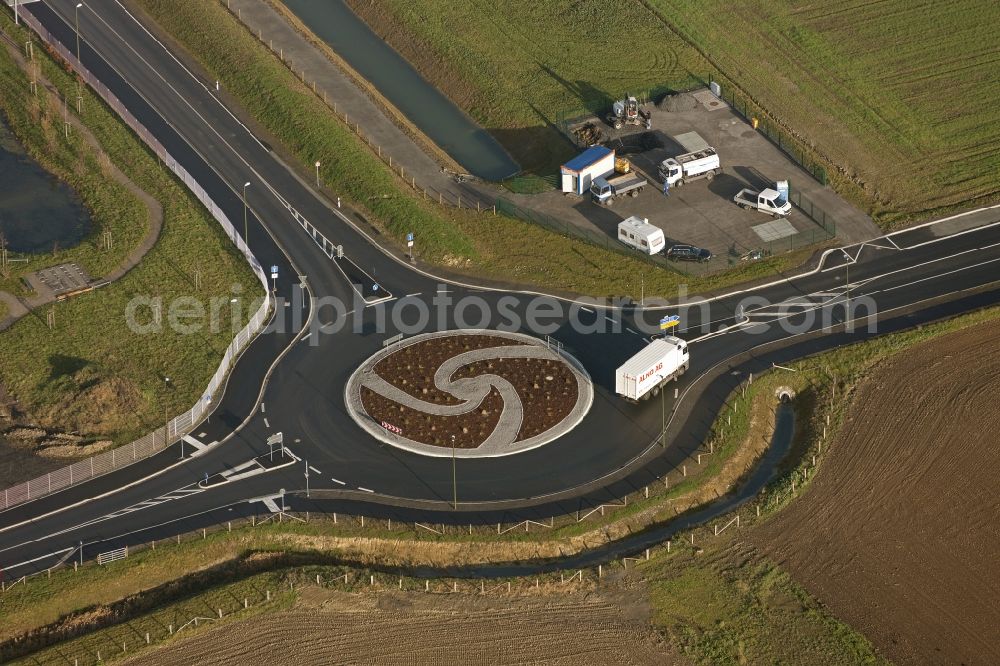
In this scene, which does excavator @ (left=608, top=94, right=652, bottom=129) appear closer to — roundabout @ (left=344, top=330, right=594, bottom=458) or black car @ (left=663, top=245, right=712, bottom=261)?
black car @ (left=663, top=245, right=712, bottom=261)

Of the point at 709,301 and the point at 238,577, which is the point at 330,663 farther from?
the point at 709,301

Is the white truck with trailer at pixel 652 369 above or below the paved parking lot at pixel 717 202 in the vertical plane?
below

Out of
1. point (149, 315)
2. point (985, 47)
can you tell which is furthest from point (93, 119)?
point (985, 47)

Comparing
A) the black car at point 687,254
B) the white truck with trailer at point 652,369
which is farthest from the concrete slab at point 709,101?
the white truck with trailer at point 652,369

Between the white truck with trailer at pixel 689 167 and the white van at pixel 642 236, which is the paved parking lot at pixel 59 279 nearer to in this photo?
the white van at pixel 642 236

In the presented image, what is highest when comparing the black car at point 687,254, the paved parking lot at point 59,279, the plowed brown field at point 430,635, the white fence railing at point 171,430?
the black car at point 687,254

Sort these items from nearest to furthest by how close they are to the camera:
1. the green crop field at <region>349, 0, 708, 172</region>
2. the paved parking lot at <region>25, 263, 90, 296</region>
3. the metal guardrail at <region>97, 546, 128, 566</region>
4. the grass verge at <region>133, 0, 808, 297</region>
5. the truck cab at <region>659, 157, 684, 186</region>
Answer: the metal guardrail at <region>97, 546, 128, 566</region>, the paved parking lot at <region>25, 263, 90, 296</region>, the grass verge at <region>133, 0, 808, 297</region>, the truck cab at <region>659, 157, 684, 186</region>, the green crop field at <region>349, 0, 708, 172</region>

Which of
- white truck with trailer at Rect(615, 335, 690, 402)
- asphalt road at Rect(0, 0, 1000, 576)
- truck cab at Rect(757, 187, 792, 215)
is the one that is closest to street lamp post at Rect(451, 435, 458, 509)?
asphalt road at Rect(0, 0, 1000, 576)

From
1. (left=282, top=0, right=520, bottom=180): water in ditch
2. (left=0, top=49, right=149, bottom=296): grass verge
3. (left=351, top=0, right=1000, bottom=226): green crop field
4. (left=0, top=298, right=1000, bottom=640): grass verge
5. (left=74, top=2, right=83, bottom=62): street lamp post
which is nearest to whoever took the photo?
(left=0, top=298, right=1000, bottom=640): grass verge
